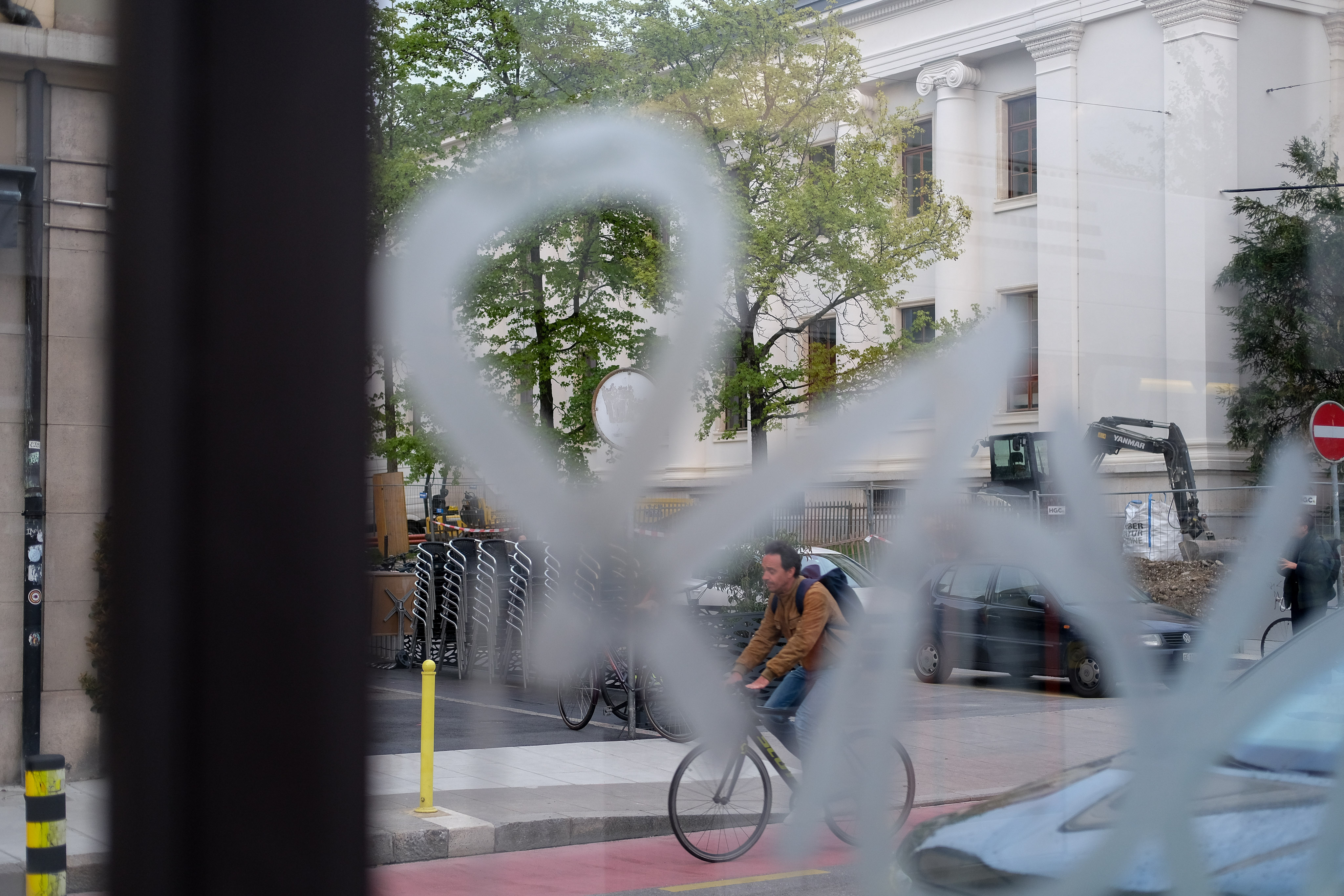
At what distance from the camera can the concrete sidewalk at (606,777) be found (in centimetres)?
120

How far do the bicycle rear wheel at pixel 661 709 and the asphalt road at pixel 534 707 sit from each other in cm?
4

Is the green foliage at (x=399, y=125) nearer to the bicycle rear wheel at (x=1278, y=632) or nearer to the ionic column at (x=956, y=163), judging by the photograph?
the ionic column at (x=956, y=163)

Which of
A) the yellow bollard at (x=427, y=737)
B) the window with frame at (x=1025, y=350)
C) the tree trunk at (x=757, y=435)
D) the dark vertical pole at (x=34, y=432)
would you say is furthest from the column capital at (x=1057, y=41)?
the dark vertical pole at (x=34, y=432)

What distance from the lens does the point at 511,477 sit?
3.94 ft

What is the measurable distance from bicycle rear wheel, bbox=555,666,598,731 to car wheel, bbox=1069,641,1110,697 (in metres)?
0.58

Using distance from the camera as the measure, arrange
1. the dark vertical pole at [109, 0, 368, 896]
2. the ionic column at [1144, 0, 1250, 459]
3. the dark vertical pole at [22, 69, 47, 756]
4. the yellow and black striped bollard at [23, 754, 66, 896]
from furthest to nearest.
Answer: the yellow and black striped bollard at [23, 754, 66, 896] → the dark vertical pole at [22, 69, 47, 756] → the ionic column at [1144, 0, 1250, 459] → the dark vertical pole at [109, 0, 368, 896]

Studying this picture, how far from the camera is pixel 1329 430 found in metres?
1.64

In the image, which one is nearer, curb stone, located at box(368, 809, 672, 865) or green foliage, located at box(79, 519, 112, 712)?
green foliage, located at box(79, 519, 112, 712)

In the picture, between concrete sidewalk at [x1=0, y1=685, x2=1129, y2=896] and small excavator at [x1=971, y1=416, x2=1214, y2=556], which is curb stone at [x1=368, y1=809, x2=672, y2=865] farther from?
small excavator at [x1=971, y1=416, x2=1214, y2=556]

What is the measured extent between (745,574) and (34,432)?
5.61 ft

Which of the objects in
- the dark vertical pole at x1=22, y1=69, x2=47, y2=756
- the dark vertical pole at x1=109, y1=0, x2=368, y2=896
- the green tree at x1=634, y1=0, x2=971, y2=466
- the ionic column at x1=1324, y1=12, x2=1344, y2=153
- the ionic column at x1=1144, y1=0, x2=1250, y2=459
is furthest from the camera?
the dark vertical pole at x1=22, y1=69, x2=47, y2=756

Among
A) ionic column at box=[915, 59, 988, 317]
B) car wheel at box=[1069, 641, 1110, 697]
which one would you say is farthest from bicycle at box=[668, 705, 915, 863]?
ionic column at box=[915, 59, 988, 317]

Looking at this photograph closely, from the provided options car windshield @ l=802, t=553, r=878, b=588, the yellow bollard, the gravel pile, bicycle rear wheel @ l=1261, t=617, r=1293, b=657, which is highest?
car windshield @ l=802, t=553, r=878, b=588

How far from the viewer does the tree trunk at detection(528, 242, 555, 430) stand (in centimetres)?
125
